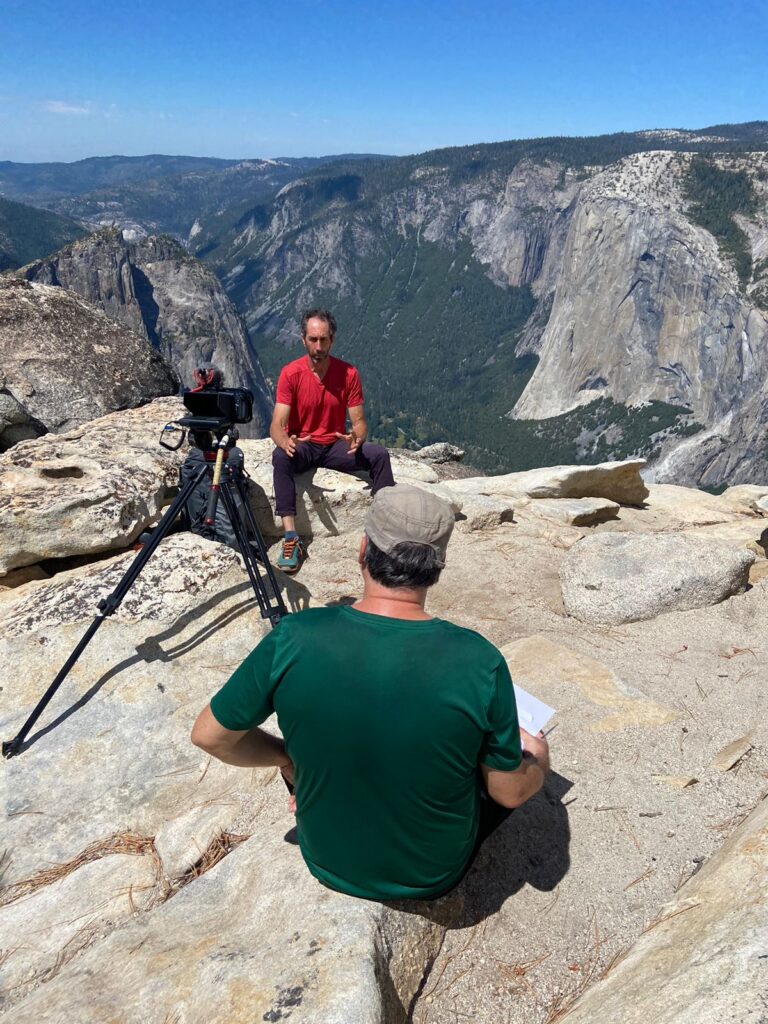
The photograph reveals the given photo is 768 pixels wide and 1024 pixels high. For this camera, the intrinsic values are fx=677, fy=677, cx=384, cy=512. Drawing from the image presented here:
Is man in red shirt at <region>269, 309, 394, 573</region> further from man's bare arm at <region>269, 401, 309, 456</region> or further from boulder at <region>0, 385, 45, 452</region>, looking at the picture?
boulder at <region>0, 385, 45, 452</region>

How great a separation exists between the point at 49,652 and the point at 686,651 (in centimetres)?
533

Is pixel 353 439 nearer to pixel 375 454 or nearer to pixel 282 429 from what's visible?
pixel 375 454

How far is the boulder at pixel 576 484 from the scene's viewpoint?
1108 centimetres

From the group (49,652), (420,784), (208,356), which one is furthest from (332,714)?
(208,356)

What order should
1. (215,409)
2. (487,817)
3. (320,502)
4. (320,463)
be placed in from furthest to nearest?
1. (320,502)
2. (320,463)
3. (215,409)
4. (487,817)

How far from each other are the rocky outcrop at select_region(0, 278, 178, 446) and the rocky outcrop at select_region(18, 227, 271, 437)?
131m

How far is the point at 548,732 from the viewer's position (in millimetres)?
4594

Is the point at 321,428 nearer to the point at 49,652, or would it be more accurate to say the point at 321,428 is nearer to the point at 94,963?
the point at 49,652

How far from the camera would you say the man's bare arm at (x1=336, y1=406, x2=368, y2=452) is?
Answer: 8031 mm

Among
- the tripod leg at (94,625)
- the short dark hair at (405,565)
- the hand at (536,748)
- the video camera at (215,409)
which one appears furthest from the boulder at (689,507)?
the short dark hair at (405,565)

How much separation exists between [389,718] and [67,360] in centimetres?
1008

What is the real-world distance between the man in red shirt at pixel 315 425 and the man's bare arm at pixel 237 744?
4.68 metres

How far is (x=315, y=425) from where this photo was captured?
820 cm

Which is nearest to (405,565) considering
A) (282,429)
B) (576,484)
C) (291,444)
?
(291,444)
